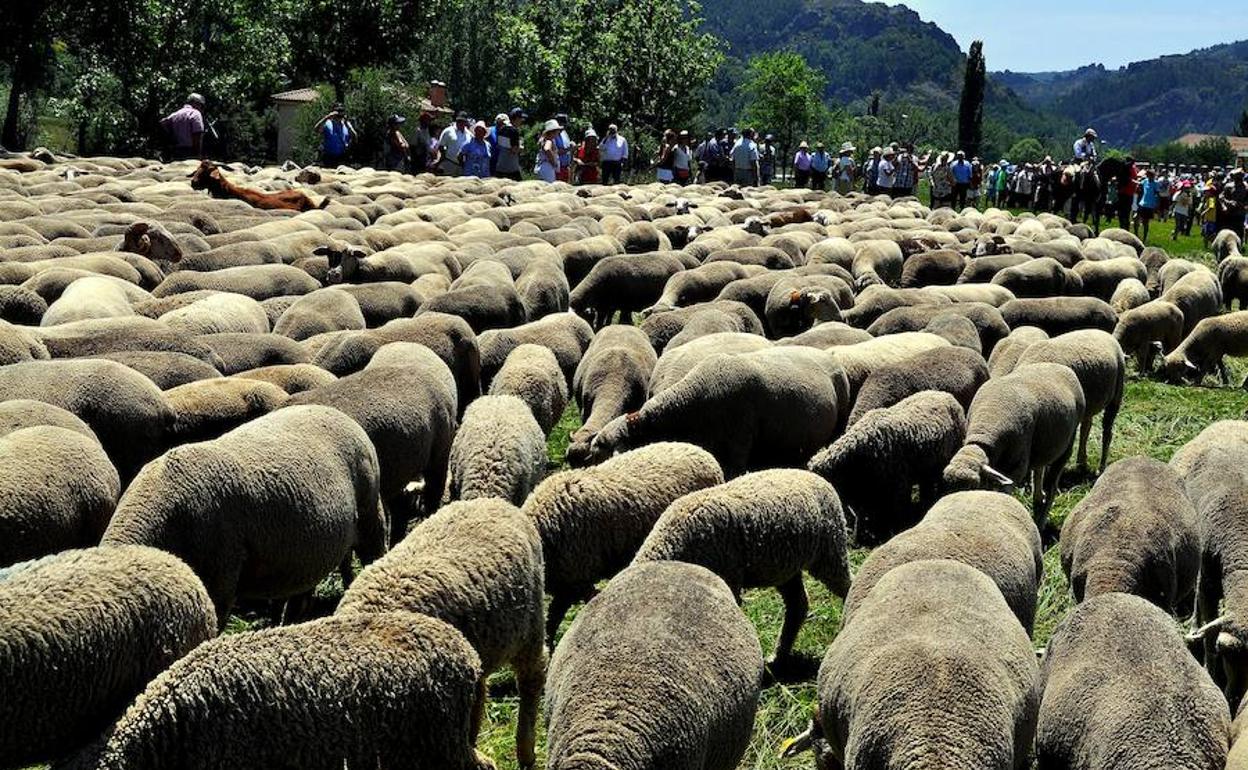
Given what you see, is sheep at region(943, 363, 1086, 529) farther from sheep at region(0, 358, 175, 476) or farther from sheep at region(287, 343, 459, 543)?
sheep at region(0, 358, 175, 476)

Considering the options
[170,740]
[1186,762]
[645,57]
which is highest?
[645,57]

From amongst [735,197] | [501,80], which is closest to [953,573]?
[735,197]

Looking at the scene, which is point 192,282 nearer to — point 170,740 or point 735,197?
point 170,740

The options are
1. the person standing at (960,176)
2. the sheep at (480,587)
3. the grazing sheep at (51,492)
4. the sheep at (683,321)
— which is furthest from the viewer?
the person standing at (960,176)

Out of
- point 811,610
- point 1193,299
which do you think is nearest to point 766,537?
point 811,610

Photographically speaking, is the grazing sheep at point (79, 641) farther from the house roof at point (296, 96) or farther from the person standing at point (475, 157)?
the house roof at point (296, 96)

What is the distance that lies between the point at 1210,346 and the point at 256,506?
12190 millimetres

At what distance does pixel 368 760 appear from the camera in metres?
4.40

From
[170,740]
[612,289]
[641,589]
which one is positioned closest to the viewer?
[170,740]

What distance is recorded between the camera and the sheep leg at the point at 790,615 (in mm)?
6879

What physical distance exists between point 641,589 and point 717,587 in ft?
1.26

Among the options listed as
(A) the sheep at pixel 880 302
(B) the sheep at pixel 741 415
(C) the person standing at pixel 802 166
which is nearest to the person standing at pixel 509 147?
(C) the person standing at pixel 802 166

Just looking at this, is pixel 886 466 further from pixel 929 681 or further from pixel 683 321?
pixel 683 321

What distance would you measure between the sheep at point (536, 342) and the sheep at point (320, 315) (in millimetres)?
1273
